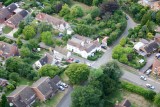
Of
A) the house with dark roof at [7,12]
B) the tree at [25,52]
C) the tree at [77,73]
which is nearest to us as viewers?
the tree at [77,73]

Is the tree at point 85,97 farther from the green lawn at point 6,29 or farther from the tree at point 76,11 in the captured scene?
the tree at point 76,11

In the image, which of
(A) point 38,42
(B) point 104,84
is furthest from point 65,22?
(B) point 104,84

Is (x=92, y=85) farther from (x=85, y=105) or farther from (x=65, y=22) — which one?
(x=65, y=22)

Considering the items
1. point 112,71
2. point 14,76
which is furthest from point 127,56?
point 14,76

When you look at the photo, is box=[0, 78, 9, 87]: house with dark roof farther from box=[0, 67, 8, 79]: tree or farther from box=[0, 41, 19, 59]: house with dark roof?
box=[0, 41, 19, 59]: house with dark roof

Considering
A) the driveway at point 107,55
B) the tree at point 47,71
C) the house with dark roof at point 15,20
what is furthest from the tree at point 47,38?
the driveway at point 107,55

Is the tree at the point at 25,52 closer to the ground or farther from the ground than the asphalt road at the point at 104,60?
farther from the ground

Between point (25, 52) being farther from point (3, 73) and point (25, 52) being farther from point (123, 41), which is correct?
point (123, 41)
